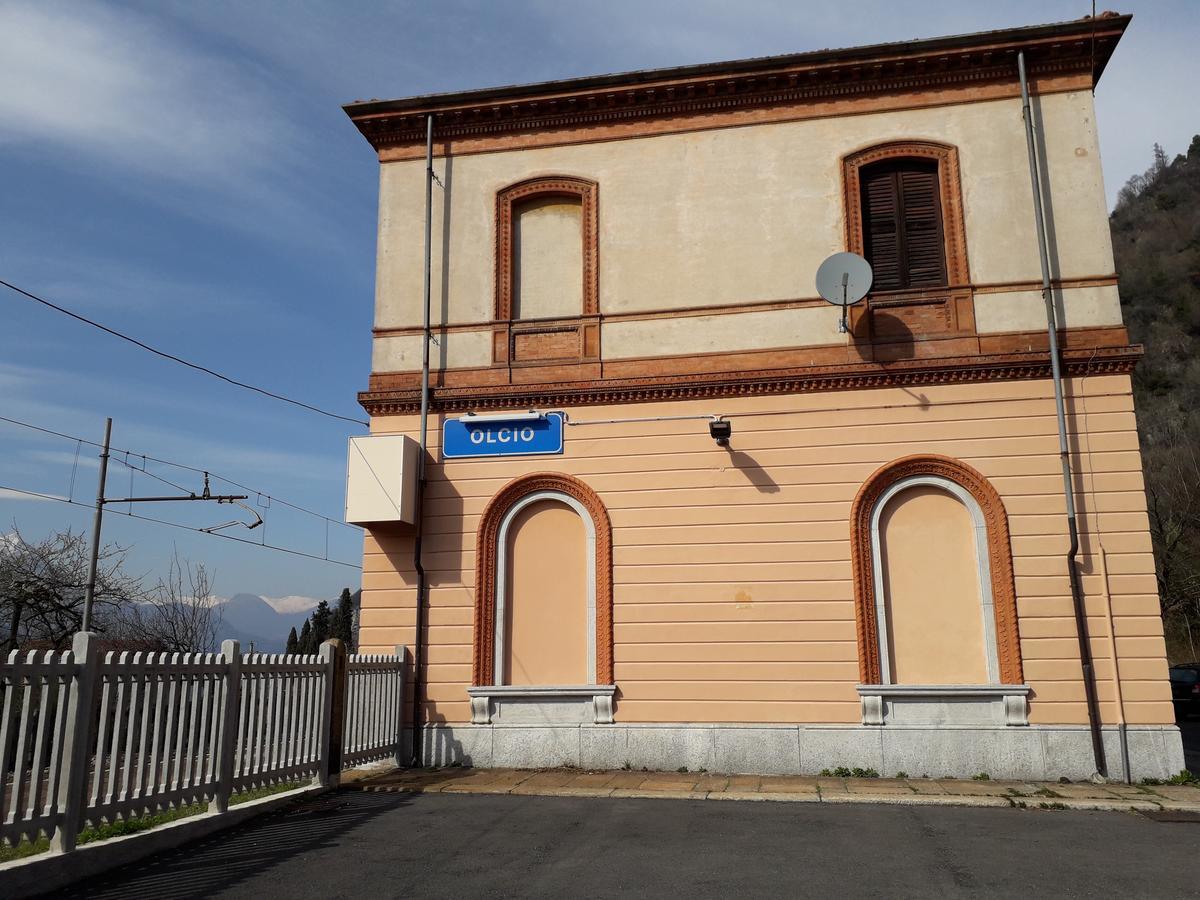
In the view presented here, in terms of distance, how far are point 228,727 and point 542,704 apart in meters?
4.23

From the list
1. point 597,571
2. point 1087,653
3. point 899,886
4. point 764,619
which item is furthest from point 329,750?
point 1087,653

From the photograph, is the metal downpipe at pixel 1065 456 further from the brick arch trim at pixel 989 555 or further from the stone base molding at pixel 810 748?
the brick arch trim at pixel 989 555

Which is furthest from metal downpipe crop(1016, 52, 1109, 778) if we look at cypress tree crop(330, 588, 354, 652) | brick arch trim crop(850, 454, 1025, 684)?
cypress tree crop(330, 588, 354, 652)

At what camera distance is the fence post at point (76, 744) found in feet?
20.2

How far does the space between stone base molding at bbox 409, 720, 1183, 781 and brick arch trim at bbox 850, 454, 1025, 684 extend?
71 cm

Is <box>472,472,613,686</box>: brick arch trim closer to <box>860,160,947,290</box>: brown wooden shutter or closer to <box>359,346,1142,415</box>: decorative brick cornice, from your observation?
<box>359,346,1142,415</box>: decorative brick cornice

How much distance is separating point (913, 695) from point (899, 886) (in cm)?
466

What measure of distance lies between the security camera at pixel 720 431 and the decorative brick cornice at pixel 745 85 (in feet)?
14.4

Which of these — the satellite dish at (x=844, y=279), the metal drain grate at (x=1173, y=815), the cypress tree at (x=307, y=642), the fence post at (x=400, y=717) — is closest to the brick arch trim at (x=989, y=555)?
the metal drain grate at (x=1173, y=815)

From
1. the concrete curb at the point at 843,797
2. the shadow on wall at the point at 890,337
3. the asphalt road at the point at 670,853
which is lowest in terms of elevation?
the asphalt road at the point at 670,853

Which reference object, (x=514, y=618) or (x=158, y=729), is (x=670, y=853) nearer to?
(x=158, y=729)

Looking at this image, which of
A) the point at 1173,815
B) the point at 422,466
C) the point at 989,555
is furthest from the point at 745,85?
the point at 1173,815

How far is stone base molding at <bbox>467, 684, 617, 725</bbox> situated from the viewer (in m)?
11.0

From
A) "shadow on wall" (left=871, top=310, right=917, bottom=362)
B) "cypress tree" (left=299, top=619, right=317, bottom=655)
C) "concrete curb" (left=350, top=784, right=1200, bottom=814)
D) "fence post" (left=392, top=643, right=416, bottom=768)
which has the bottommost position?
"concrete curb" (left=350, top=784, right=1200, bottom=814)
